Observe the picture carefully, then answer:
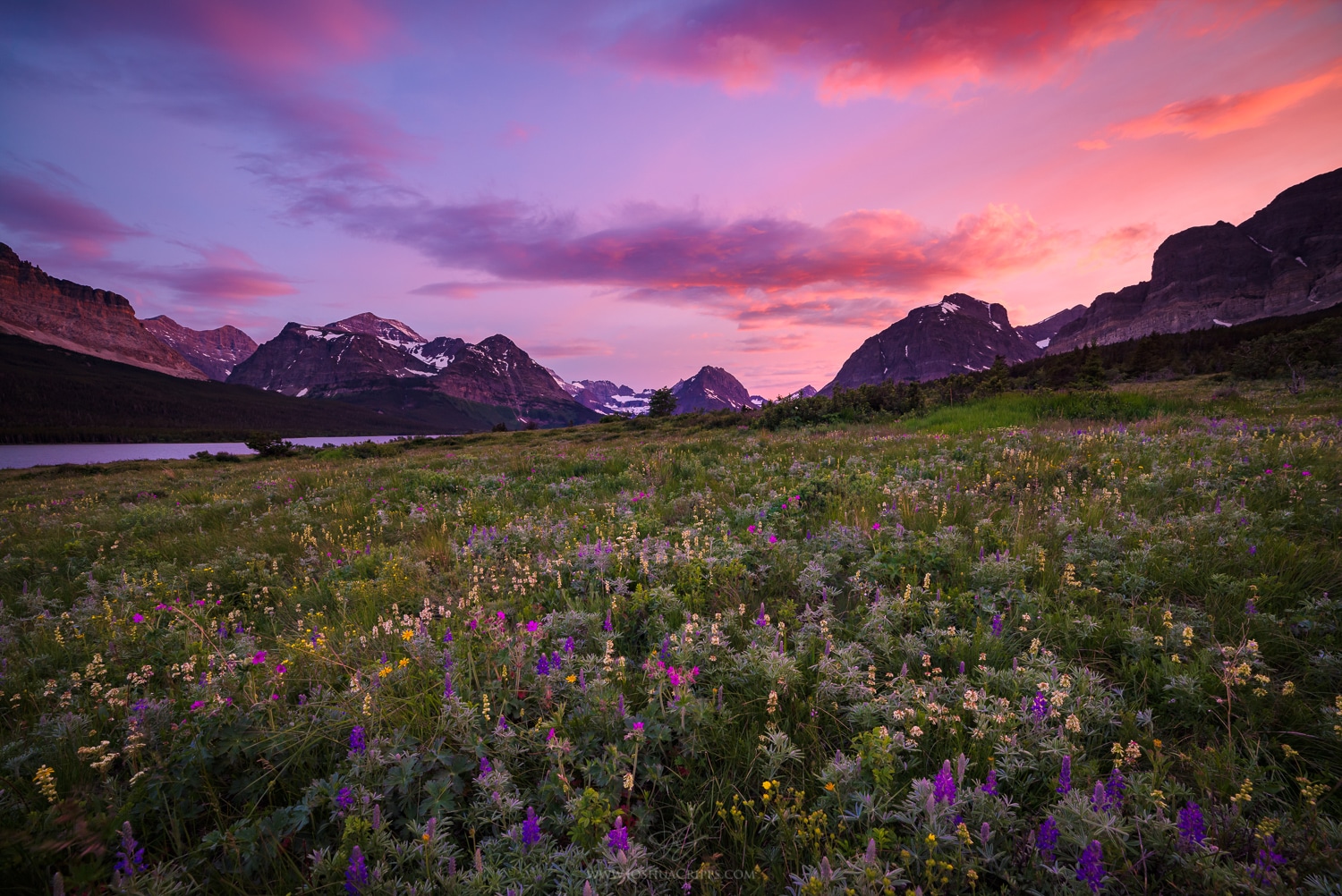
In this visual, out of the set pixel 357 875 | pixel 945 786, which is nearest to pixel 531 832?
pixel 357 875

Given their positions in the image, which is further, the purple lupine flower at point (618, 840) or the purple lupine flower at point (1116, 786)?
the purple lupine flower at point (1116, 786)

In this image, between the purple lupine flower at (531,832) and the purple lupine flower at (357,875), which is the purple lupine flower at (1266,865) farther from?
the purple lupine flower at (357,875)

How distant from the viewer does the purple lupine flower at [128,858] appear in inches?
71.7

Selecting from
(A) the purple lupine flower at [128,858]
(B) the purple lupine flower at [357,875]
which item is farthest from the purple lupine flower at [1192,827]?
(A) the purple lupine flower at [128,858]

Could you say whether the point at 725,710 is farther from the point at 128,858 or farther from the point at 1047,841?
the point at 128,858

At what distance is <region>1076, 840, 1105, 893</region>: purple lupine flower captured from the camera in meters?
1.75

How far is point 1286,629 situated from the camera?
338 centimetres

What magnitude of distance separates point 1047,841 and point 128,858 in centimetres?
356

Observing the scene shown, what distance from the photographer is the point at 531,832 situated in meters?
2.09

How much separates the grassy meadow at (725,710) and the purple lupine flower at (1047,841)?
0.03m

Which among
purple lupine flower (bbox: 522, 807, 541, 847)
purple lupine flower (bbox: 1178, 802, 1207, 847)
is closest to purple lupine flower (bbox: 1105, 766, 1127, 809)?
purple lupine flower (bbox: 1178, 802, 1207, 847)

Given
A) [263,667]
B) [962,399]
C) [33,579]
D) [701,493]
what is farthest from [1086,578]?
[962,399]

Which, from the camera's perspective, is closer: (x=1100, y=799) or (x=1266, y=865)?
(x=1266, y=865)

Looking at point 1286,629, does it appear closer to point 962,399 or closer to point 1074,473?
point 1074,473
